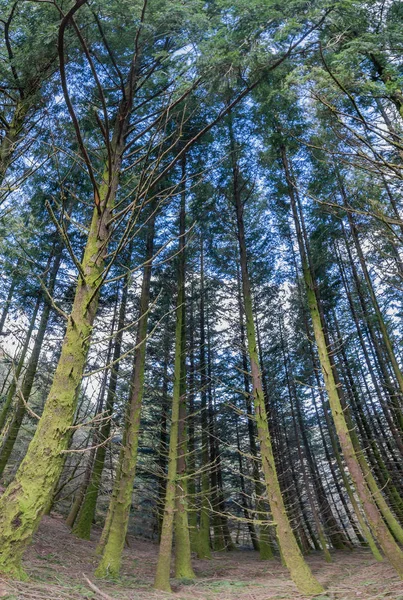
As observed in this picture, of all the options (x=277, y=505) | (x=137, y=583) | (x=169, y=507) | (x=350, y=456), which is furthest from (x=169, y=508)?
(x=350, y=456)

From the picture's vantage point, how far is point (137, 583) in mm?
5449

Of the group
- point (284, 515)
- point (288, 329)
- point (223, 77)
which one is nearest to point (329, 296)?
point (288, 329)

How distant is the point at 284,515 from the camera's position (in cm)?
510

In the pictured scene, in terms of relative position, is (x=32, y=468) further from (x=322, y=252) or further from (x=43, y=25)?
(x=322, y=252)

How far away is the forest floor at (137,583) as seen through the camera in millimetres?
1741

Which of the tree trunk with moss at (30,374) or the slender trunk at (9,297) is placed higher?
the slender trunk at (9,297)

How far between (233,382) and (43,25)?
1387 cm

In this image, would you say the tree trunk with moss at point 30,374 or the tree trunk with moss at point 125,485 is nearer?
the tree trunk with moss at point 125,485

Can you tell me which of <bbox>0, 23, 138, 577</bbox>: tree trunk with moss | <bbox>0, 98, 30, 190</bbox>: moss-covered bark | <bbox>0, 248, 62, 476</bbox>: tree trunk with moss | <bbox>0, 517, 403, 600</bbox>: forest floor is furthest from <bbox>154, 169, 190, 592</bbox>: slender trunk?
<bbox>0, 248, 62, 476</bbox>: tree trunk with moss

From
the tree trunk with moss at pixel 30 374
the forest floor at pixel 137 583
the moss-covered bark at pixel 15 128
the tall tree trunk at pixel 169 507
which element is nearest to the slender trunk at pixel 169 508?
the tall tree trunk at pixel 169 507

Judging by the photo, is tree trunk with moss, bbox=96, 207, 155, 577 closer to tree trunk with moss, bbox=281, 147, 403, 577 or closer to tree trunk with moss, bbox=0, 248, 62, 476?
tree trunk with moss, bbox=281, 147, 403, 577

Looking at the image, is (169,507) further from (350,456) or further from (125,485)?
(350,456)

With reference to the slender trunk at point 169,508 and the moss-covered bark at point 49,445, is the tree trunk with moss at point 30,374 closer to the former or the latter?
the slender trunk at point 169,508

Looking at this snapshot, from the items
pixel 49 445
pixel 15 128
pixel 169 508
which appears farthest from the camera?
pixel 169 508
